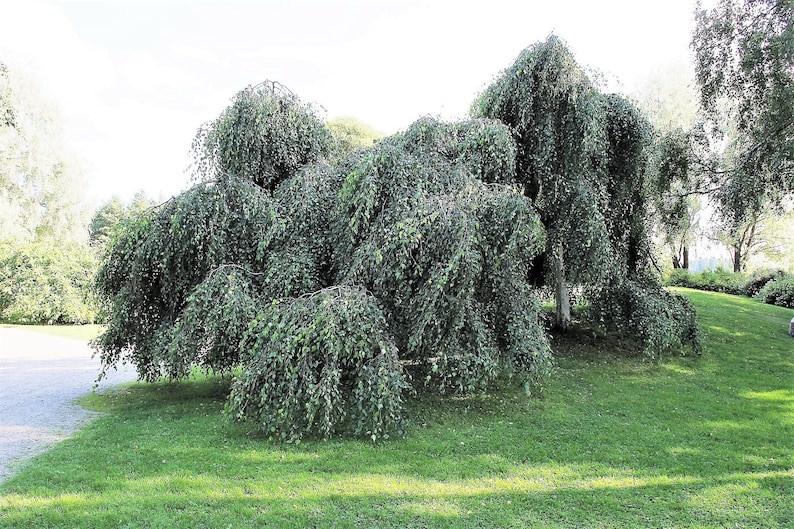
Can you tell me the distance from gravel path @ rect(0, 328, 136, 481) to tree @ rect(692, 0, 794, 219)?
32.4ft

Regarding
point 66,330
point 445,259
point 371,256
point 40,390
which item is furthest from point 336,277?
point 66,330

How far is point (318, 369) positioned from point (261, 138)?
3049mm

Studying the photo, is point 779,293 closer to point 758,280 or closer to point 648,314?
point 758,280

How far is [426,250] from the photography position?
4602 mm

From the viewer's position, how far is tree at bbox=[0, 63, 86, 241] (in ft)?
50.7

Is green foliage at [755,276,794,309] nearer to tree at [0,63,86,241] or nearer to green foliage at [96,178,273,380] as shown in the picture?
green foliage at [96,178,273,380]

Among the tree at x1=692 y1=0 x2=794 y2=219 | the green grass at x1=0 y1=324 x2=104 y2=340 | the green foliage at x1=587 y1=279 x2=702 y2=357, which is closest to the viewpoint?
the green foliage at x1=587 y1=279 x2=702 y2=357

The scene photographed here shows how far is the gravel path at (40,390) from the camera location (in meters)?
4.56

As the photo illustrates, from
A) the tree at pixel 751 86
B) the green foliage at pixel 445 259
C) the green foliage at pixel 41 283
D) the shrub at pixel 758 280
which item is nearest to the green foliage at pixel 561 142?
the green foliage at pixel 445 259

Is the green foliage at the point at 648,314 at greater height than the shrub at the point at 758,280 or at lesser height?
lesser

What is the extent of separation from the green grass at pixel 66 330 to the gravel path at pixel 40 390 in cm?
111

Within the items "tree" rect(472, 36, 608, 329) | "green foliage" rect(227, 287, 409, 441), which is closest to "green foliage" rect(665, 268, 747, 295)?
"tree" rect(472, 36, 608, 329)

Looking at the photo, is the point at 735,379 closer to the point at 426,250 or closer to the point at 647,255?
the point at 647,255

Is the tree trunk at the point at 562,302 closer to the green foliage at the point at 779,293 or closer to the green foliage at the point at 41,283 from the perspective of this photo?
the green foliage at the point at 779,293
